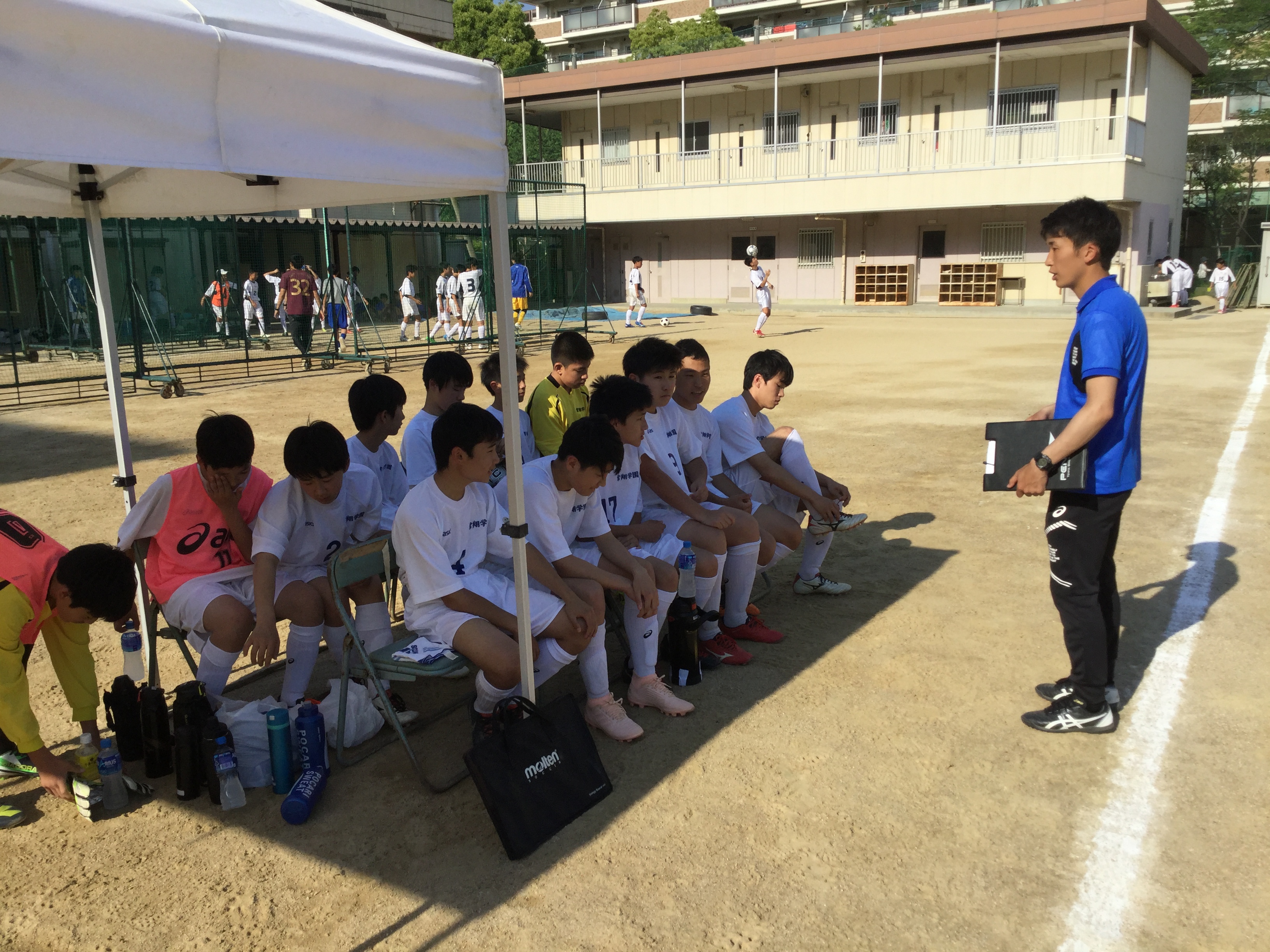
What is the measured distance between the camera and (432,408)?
470 centimetres

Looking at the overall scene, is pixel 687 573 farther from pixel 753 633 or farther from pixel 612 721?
pixel 612 721

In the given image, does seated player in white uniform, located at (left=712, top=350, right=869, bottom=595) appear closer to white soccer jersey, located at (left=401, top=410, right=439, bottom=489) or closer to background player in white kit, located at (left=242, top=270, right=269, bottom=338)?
white soccer jersey, located at (left=401, top=410, right=439, bottom=489)

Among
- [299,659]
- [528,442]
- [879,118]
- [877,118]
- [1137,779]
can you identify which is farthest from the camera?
[877,118]

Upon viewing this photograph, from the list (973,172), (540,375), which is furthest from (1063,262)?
(973,172)

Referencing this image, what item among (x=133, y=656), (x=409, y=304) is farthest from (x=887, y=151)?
(x=133, y=656)

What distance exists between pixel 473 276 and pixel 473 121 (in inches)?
680

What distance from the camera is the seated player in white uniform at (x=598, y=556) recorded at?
146 inches

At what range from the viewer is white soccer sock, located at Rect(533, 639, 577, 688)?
362cm

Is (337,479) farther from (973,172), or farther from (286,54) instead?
(973,172)

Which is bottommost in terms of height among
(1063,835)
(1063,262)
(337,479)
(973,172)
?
(1063,835)

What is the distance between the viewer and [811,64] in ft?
99.9

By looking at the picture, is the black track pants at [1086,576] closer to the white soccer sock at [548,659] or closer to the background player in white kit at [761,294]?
the white soccer sock at [548,659]

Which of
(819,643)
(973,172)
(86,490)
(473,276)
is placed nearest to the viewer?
(819,643)

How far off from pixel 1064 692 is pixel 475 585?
235 centimetres
